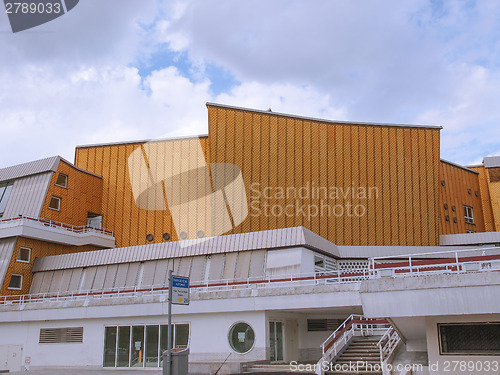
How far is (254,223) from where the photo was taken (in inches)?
1334

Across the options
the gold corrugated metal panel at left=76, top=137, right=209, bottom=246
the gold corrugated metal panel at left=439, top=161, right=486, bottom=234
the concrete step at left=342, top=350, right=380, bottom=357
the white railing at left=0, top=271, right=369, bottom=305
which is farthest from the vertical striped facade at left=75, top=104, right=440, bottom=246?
the concrete step at left=342, top=350, right=380, bottom=357

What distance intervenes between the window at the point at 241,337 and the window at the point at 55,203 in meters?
20.7

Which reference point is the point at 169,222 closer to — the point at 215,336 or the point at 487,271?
the point at 215,336

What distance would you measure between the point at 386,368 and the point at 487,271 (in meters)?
5.74

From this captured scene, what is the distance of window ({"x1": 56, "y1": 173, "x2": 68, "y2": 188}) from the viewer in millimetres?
39125

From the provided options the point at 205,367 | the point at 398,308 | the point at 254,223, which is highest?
the point at 254,223

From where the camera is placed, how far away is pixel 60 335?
28.2 m

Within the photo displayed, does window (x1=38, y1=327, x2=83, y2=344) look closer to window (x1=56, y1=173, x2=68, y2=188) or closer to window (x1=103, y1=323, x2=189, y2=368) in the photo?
window (x1=103, y1=323, x2=189, y2=368)

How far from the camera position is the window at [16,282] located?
1353 inches

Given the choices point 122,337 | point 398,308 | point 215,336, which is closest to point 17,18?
point 122,337

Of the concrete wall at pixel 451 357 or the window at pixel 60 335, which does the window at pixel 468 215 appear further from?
the concrete wall at pixel 451 357

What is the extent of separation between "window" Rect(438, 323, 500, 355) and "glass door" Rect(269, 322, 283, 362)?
10161 millimetres

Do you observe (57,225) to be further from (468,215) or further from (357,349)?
(468,215)

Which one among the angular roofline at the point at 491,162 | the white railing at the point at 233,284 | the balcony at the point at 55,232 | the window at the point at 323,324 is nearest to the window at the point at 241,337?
the white railing at the point at 233,284
